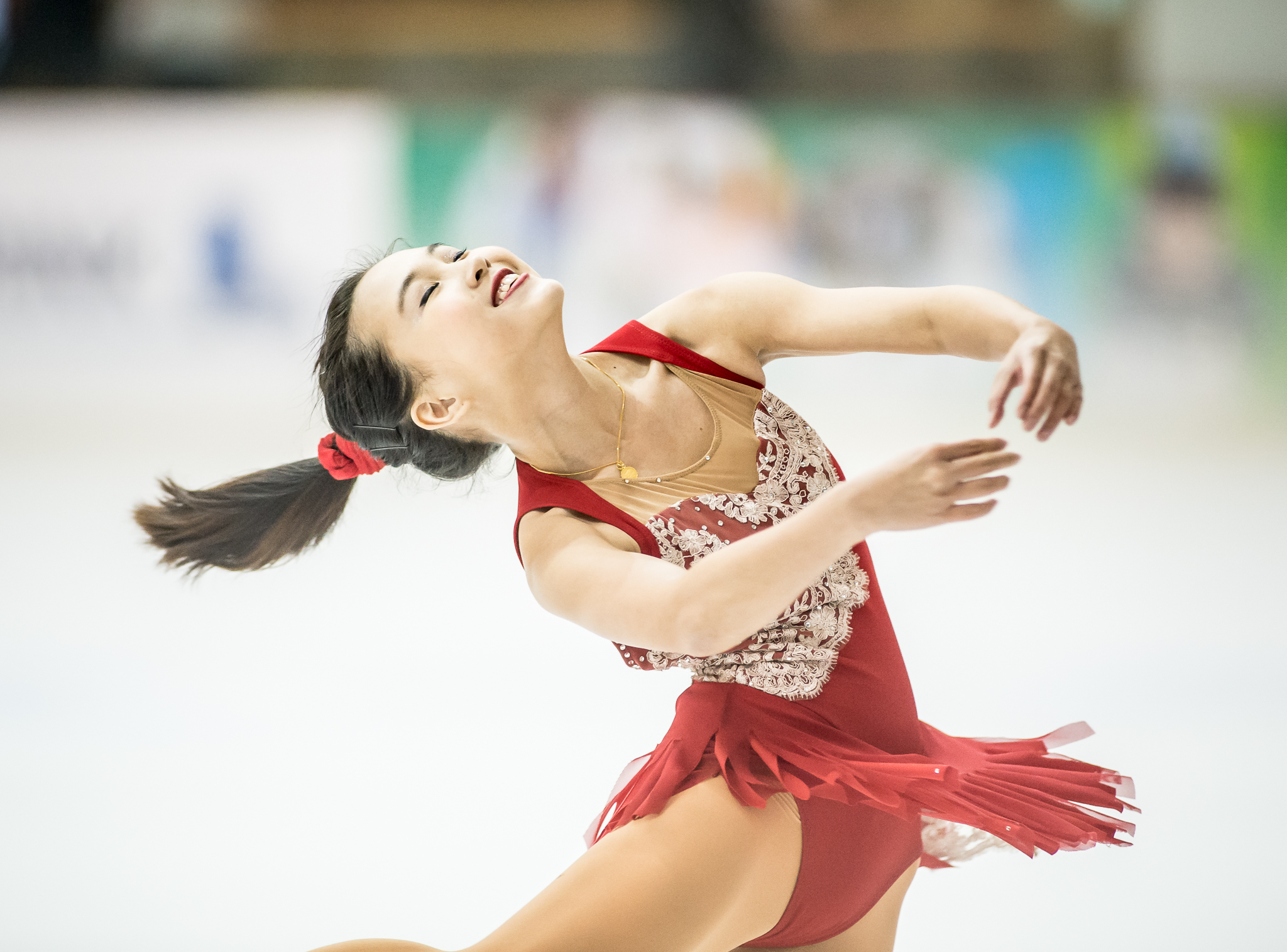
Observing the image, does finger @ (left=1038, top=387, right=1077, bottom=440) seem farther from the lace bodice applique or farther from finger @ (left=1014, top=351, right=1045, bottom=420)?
the lace bodice applique

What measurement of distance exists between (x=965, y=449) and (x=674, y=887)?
0.64 m

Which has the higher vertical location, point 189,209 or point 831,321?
point 189,209

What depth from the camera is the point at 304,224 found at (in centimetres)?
518

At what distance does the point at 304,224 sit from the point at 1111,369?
133 inches

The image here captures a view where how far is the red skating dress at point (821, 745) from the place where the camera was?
153cm

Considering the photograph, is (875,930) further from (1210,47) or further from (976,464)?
(1210,47)

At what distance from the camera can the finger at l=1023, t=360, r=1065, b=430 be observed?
1.31 metres

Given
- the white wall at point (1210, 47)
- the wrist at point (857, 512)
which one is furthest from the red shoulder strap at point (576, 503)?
the white wall at point (1210, 47)

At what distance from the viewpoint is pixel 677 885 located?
145 cm

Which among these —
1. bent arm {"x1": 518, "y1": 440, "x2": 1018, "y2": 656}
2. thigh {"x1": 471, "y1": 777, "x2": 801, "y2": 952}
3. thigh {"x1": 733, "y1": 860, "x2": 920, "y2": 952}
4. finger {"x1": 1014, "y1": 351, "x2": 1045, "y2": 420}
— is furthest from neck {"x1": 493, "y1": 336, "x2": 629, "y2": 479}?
thigh {"x1": 733, "y1": 860, "x2": 920, "y2": 952}

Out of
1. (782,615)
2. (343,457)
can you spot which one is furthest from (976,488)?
(343,457)

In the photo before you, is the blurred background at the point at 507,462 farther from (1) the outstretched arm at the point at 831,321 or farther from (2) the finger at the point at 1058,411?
(2) the finger at the point at 1058,411

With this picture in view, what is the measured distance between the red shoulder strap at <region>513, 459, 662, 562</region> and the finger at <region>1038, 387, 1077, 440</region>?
1.65 ft

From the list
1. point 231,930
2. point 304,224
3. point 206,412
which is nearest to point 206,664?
point 231,930
